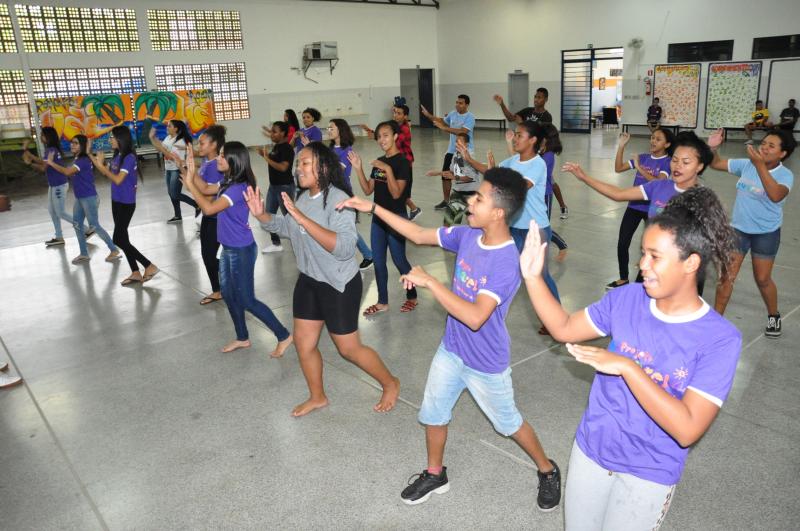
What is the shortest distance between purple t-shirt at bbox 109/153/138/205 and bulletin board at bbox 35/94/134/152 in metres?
12.6

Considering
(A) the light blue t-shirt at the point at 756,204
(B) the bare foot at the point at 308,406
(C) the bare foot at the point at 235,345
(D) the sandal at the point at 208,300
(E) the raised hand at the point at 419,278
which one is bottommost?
(B) the bare foot at the point at 308,406

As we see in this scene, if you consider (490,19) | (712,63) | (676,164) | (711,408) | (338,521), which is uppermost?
(490,19)

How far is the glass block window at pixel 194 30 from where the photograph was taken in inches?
757

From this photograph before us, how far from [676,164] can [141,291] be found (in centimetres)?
545

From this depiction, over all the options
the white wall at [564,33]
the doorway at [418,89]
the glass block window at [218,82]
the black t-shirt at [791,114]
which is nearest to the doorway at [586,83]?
the white wall at [564,33]

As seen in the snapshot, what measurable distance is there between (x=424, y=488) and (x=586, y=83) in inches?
840

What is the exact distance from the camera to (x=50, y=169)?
25.5ft

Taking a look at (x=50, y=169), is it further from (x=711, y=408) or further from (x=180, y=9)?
(x=180, y=9)

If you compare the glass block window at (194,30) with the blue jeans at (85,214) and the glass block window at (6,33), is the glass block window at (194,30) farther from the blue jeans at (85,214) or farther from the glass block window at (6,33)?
the blue jeans at (85,214)

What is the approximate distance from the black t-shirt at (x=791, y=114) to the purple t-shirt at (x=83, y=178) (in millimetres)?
17600

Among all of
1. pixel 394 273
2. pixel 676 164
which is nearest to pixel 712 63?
pixel 394 273

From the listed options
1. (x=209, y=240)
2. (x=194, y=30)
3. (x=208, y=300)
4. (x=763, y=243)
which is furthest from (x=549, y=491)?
(x=194, y=30)

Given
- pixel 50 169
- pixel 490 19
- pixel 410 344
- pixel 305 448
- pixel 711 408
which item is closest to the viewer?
pixel 711 408

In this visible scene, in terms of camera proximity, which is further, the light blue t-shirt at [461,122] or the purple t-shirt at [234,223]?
the light blue t-shirt at [461,122]
